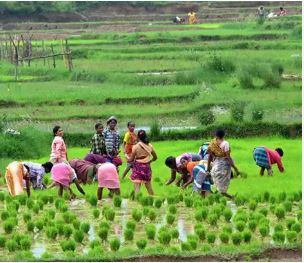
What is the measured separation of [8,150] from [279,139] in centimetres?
536

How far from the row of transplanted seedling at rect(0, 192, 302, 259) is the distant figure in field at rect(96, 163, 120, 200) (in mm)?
205

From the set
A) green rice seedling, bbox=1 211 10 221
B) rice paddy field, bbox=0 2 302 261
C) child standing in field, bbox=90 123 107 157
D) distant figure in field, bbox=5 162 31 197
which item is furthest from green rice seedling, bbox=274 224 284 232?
child standing in field, bbox=90 123 107 157

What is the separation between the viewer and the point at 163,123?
920 inches

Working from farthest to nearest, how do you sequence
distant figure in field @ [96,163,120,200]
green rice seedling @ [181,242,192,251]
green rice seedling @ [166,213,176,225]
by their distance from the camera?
distant figure in field @ [96,163,120,200] < green rice seedling @ [166,213,176,225] < green rice seedling @ [181,242,192,251]

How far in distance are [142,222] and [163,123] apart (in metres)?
10.2

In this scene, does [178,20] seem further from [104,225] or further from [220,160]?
[104,225]

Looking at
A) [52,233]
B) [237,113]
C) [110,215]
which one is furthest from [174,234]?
[237,113]

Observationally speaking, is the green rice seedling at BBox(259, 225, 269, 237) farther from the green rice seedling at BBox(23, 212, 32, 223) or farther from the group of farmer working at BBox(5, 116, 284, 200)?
the green rice seedling at BBox(23, 212, 32, 223)

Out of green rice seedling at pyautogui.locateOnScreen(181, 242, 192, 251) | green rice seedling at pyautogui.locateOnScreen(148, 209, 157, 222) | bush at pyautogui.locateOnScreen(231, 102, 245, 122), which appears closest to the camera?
green rice seedling at pyautogui.locateOnScreen(181, 242, 192, 251)

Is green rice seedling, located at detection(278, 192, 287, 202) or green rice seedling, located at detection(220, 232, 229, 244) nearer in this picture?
green rice seedling, located at detection(220, 232, 229, 244)

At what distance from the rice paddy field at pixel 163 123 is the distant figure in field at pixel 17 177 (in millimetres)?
196

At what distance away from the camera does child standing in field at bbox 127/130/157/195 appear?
14969 mm

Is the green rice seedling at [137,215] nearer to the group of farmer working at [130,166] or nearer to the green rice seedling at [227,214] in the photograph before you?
the green rice seedling at [227,214]

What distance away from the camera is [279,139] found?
2062 cm
